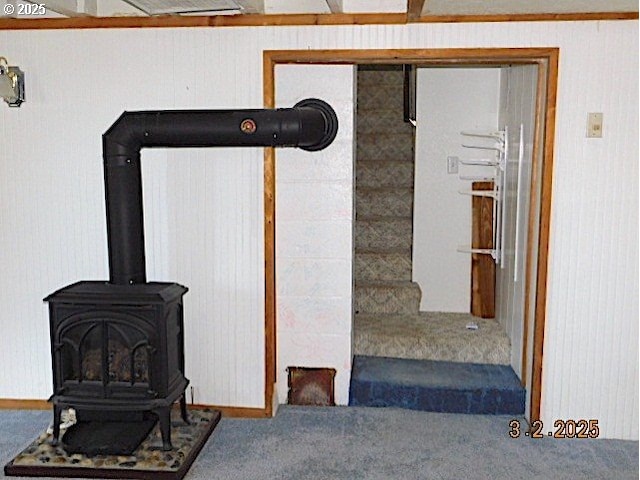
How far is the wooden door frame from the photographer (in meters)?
3.16

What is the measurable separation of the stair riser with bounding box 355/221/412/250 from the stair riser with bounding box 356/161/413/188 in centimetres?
42

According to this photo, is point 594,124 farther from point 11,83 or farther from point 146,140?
point 11,83

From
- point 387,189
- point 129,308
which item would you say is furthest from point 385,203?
point 129,308

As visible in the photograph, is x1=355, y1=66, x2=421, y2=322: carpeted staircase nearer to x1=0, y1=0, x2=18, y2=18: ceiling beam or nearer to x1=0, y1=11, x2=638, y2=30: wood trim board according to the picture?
x1=0, y1=11, x2=638, y2=30: wood trim board

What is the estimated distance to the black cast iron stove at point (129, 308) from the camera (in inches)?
116

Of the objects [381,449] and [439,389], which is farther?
[439,389]

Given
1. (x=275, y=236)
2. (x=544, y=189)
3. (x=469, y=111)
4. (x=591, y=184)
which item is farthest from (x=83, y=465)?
(x=469, y=111)

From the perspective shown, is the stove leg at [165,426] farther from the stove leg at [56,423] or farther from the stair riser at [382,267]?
the stair riser at [382,267]

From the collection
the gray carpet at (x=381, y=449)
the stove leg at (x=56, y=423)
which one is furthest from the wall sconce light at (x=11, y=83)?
the gray carpet at (x=381, y=449)

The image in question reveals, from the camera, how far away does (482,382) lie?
142 inches

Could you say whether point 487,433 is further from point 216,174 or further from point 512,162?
point 216,174

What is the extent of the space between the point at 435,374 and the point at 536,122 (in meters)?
1.47

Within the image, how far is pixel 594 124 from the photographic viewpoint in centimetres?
313

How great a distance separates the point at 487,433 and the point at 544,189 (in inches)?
49.0
